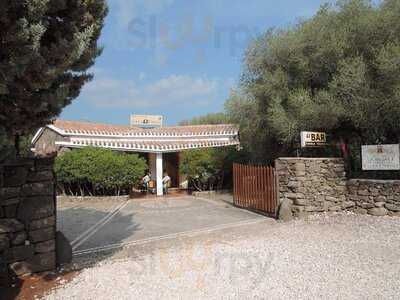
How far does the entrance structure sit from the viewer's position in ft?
60.4

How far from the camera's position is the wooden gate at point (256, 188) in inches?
408

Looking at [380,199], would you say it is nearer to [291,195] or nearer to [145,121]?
[291,195]

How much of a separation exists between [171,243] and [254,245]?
174 centimetres

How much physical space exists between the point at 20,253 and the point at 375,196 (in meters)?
8.36

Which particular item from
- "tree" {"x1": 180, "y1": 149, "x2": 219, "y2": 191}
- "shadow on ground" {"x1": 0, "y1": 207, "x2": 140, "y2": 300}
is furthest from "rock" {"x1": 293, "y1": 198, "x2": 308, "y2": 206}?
"tree" {"x1": 180, "y1": 149, "x2": 219, "y2": 191}

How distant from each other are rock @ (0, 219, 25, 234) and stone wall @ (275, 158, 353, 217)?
22.7 feet

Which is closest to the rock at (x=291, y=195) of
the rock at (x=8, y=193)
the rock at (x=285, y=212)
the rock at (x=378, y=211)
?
the rock at (x=285, y=212)

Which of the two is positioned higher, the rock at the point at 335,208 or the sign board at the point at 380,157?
the sign board at the point at 380,157

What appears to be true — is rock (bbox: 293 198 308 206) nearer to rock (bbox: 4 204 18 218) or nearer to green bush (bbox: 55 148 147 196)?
rock (bbox: 4 204 18 218)

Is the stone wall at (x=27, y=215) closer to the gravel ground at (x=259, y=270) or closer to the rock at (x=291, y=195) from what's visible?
the gravel ground at (x=259, y=270)

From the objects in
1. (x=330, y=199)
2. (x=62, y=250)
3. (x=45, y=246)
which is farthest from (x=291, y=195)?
(x=45, y=246)

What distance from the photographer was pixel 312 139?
10203 mm

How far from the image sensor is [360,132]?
35.0 ft

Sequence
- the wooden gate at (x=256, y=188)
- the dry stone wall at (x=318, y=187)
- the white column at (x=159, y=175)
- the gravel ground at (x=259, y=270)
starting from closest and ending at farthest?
the gravel ground at (x=259, y=270)
the dry stone wall at (x=318, y=187)
the wooden gate at (x=256, y=188)
the white column at (x=159, y=175)
